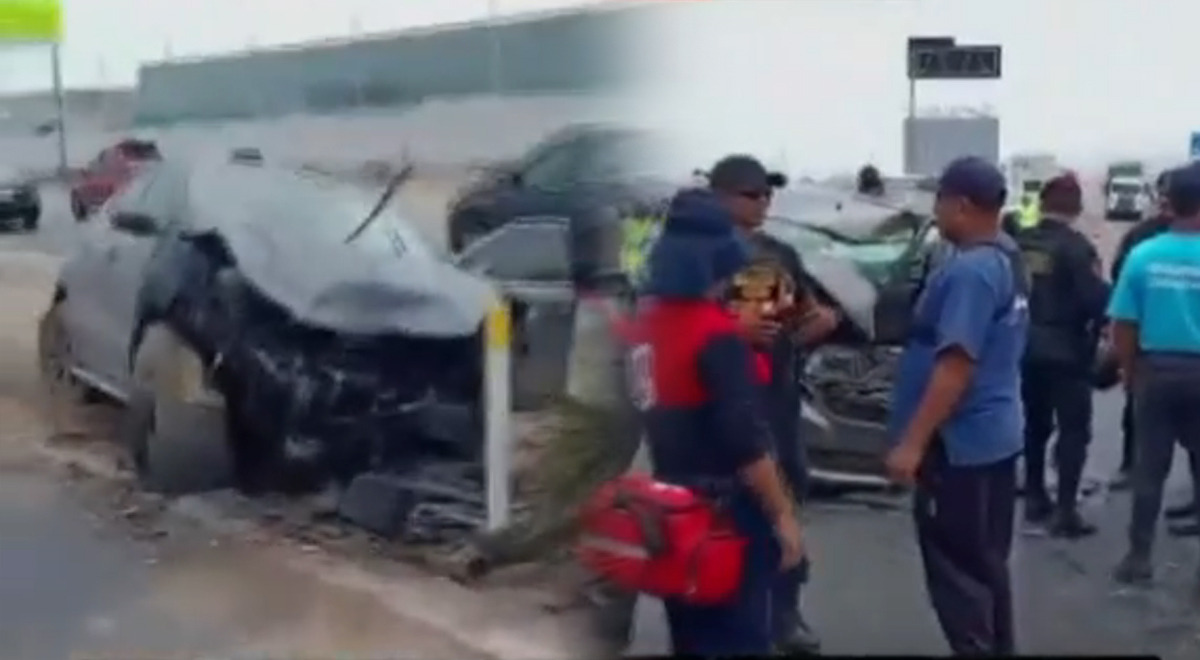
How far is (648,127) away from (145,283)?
3.39 m

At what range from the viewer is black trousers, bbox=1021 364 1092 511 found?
320 inches

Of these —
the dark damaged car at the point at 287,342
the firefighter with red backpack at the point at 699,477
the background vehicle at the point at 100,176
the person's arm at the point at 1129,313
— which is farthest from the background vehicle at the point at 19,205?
the firefighter with red backpack at the point at 699,477

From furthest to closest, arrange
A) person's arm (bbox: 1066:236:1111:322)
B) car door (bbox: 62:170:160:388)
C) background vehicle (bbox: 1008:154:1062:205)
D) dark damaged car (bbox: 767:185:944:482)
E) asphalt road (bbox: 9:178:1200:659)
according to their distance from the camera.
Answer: car door (bbox: 62:170:160:388) < dark damaged car (bbox: 767:185:944:482) < background vehicle (bbox: 1008:154:1062:205) < person's arm (bbox: 1066:236:1111:322) < asphalt road (bbox: 9:178:1200:659)

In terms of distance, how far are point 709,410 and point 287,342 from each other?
387 centimetres

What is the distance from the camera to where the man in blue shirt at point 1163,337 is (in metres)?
7.00

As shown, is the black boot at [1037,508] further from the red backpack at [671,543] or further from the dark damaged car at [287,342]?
the red backpack at [671,543]

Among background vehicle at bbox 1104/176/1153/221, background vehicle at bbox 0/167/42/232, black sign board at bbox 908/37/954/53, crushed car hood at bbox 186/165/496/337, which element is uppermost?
black sign board at bbox 908/37/954/53

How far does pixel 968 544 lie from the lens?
17.7ft

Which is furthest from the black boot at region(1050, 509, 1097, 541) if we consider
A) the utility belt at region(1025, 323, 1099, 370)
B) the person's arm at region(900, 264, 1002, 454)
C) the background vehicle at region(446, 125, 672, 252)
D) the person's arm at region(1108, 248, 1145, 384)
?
the person's arm at region(900, 264, 1002, 454)

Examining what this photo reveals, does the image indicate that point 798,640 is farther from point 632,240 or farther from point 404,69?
point 404,69

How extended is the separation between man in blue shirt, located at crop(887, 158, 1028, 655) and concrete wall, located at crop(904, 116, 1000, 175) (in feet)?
14.0

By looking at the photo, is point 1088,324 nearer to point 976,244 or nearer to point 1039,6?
point 1039,6

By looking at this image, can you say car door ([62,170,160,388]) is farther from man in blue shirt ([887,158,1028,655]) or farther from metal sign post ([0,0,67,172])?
metal sign post ([0,0,67,172])

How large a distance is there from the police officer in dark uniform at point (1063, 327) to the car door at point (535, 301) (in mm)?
1967
